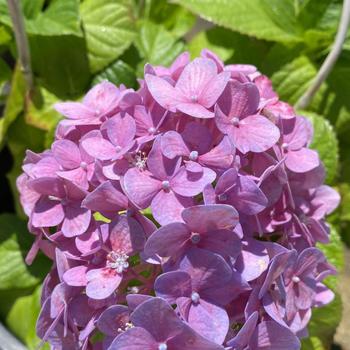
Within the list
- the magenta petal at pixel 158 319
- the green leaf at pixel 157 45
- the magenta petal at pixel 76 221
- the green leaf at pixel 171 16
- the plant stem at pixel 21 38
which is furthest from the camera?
the green leaf at pixel 171 16

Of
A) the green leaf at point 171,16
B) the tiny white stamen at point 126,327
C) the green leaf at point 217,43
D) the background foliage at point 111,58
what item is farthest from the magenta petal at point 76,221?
the green leaf at point 171,16

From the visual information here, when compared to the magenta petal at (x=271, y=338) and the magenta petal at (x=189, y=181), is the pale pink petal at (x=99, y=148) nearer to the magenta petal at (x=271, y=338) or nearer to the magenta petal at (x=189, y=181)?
the magenta petal at (x=189, y=181)

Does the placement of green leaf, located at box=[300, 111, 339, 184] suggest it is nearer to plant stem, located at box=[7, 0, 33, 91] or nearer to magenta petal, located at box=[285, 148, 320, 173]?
magenta petal, located at box=[285, 148, 320, 173]

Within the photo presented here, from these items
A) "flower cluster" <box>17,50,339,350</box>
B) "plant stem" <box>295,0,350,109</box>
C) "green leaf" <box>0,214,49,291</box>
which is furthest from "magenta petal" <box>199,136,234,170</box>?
"green leaf" <box>0,214,49,291</box>

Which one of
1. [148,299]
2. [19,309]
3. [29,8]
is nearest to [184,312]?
[148,299]

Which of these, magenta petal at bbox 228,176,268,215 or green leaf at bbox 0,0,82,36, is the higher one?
magenta petal at bbox 228,176,268,215

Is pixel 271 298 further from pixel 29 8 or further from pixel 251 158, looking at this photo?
pixel 29 8

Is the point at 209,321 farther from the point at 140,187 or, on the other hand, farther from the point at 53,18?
the point at 53,18
